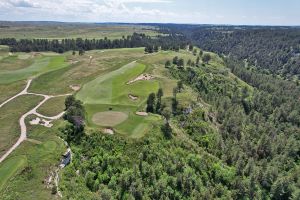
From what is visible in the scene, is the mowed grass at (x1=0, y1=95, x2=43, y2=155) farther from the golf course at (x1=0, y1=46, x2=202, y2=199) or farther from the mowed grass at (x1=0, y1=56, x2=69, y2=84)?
the mowed grass at (x1=0, y1=56, x2=69, y2=84)

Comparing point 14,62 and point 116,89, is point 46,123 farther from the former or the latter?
point 14,62

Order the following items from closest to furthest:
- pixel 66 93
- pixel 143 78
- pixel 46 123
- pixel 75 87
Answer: pixel 46 123
pixel 66 93
pixel 75 87
pixel 143 78

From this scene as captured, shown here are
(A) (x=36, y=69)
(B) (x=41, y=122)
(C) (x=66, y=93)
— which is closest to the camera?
(B) (x=41, y=122)

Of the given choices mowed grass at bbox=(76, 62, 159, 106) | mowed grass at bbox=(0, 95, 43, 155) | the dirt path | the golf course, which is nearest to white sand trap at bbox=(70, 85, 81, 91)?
the golf course

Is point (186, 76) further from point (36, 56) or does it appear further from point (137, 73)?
point (36, 56)

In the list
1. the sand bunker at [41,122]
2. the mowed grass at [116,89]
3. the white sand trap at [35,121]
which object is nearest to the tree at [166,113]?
the mowed grass at [116,89]

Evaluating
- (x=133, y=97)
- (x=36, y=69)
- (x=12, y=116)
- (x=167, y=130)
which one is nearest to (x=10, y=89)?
(x=12, y=116)

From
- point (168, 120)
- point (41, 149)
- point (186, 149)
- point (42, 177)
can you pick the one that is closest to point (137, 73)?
point (168, 120)
